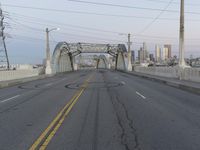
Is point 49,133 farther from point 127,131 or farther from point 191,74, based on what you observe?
point 191,74

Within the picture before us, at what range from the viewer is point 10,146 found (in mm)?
6887

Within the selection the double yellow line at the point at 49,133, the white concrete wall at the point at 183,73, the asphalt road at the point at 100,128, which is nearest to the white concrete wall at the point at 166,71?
the white concrete wall at the point at 183,73

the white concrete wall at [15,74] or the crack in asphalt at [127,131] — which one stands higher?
the crack in asphalt at [127,131]

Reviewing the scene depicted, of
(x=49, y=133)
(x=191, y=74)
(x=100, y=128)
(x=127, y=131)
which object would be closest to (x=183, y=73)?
(x=191, y=74)

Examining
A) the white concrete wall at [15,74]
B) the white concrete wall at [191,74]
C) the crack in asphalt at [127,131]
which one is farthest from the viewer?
the white concrete wall at [15,74]

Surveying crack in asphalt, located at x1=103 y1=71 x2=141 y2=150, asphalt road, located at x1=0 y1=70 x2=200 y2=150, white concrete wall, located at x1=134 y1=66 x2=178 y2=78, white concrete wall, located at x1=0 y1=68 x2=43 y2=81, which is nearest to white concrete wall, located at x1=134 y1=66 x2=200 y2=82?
white concrete wall, located at x1=134 y1=66 x2=178 y2=78

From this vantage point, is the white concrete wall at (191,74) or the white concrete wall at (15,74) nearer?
the white concrete wall at (191,74)

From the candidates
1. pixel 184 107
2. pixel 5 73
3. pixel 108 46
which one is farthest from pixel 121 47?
pixel 184 107

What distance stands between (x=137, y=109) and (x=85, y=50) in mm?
95639

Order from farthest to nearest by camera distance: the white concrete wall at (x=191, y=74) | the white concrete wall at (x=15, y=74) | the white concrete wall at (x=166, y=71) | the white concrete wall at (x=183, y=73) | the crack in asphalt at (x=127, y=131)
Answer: the white concrete wall at (x=15, y=74), the white concrete wall at (x=166, y=71), the white concrete wall at (x=183, y=73), the white concrete wall at (x=191, y=74), the crack in asphalt at (x=127, y=131)

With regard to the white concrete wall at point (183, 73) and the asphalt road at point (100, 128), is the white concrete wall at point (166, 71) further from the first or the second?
the asphalt road at point (100, 128)

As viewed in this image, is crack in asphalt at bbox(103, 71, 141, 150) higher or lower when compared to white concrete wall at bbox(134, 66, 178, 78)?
higher

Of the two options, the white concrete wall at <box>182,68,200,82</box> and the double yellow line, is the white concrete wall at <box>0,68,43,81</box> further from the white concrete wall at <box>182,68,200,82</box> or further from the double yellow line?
the double yellow line

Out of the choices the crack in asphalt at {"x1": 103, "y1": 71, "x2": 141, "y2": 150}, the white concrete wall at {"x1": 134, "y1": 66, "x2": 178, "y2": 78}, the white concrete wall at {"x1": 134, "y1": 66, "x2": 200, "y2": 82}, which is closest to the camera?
the crack in asphalt at {"x1": 103, "y1": 71, "x2": 141, "y2": 150}
